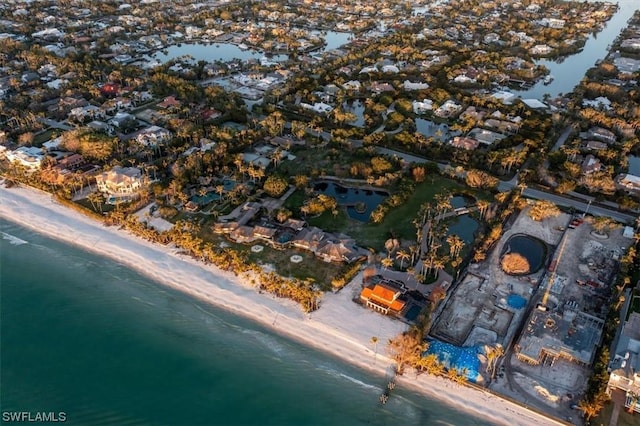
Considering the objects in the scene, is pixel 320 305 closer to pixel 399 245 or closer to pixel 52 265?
pixel 399 245

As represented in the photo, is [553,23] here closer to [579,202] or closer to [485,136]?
[485,136]

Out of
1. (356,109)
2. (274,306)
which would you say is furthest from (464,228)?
(356,109)

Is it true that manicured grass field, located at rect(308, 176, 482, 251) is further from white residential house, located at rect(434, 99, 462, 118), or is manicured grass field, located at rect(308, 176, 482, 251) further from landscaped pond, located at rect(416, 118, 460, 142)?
white residential house, located at rect(434, 99, 462, 118)

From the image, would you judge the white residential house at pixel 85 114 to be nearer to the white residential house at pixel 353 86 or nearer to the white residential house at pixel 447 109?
the white residential house at pixel 353 86

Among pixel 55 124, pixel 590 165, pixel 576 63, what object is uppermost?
pixel 55 124

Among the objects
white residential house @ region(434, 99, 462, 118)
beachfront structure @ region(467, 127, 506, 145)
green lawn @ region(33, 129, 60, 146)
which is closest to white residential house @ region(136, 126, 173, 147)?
green lawn @ region(33, 129, 60, 146)

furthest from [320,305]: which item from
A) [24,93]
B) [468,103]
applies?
[24,93]
